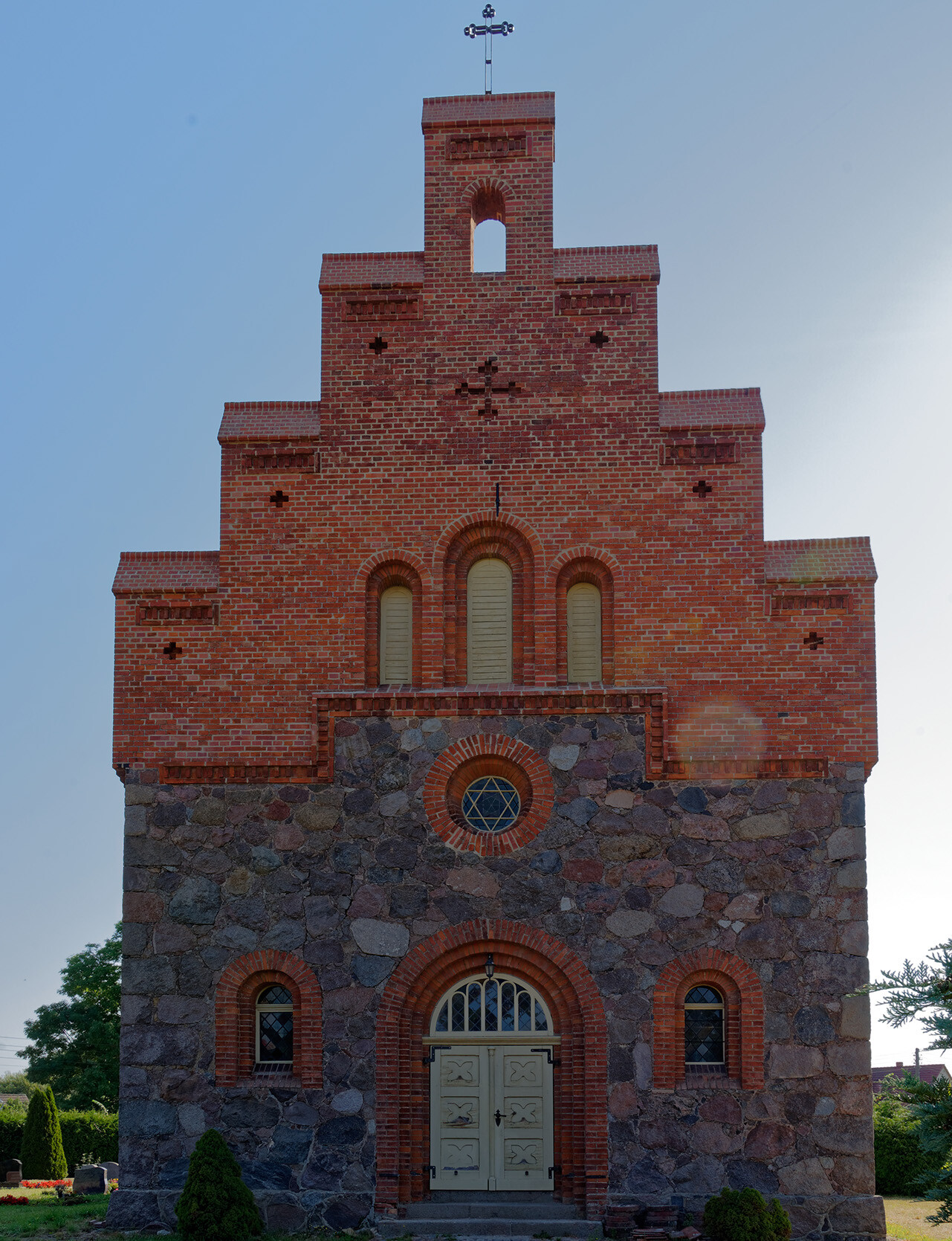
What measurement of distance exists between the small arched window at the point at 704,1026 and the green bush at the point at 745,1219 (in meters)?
1.54

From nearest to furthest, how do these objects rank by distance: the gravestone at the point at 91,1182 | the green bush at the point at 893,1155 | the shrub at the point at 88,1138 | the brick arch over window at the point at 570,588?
the brick arch over window at the point at 570,588 → the gravestone at the point at 91,1182 → the green bush at the point at 893,1155 → the shrub at the point at 88,1138

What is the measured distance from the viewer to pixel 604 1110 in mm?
15977

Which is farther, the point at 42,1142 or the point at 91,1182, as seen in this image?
the point at 42,1142

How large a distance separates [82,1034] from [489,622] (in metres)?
23.3

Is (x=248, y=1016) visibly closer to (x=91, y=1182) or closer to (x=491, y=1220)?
(x=491, y=1220)

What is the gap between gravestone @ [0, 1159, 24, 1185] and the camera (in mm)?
24156

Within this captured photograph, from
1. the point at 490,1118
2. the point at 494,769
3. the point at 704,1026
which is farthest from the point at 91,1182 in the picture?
the point at 704,1026

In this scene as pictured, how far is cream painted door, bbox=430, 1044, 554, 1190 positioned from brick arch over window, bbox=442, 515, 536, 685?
436 cm

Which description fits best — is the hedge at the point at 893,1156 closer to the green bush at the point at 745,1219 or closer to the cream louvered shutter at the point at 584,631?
the green bush at the point at 745,1219

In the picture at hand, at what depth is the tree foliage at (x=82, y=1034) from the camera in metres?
35.5

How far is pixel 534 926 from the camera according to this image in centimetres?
1636

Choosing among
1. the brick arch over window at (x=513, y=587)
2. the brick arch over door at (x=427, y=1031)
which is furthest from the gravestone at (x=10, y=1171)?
the brick arch over window at (x=513, y=587)

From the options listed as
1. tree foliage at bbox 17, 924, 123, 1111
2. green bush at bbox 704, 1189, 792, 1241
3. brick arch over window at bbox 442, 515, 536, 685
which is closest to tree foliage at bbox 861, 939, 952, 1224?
green bush at bbox 704, 1189, 792, 1241

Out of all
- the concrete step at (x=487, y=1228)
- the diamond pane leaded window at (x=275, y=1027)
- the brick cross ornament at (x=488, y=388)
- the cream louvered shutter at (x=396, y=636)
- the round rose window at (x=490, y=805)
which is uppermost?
the brick cross ornament at (x=488, y=388)
